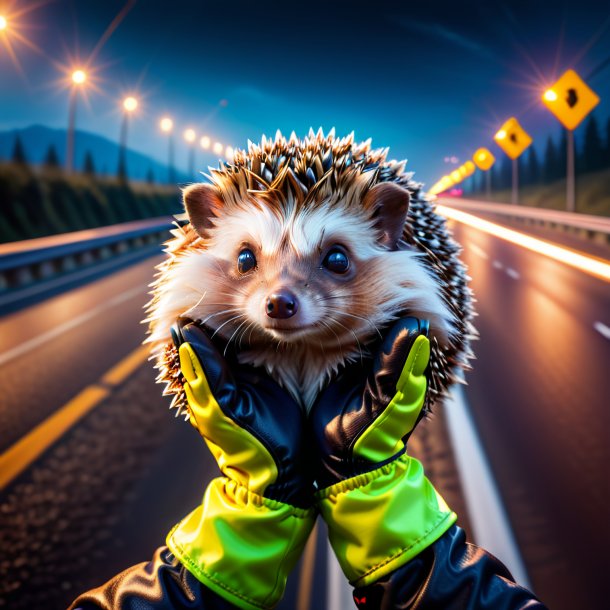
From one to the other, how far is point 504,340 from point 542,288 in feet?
17.0

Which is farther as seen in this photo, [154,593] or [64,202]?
[64,202]

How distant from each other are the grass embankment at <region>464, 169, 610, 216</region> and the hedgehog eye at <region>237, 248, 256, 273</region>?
1363 inches

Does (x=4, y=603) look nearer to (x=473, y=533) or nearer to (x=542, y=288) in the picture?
(x=473, y=533)

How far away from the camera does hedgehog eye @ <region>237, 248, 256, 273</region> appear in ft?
5.06

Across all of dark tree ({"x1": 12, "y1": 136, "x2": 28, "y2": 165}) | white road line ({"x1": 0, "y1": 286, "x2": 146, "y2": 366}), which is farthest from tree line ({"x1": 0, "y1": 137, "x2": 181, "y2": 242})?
white road line ({"x1": 0, "y1": 286, "x2": 146, "y2": 366})

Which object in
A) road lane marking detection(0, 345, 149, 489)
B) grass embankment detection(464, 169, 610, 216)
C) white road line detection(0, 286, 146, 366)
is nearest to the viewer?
road lane marking detection(0, 345, 149, 489)

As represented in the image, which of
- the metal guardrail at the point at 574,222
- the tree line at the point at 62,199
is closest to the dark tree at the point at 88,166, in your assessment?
the tree line at the point at 62,199

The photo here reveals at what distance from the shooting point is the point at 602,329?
383 inches

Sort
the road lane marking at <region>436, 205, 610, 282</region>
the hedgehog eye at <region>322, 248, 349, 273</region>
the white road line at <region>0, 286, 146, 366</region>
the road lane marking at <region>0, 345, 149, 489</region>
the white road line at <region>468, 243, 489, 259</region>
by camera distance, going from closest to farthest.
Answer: the hedgehog eye at <region>322, 248, 349, 273</region>, the road lane marking at <region>0, 345, 149, 489</region>, the white road line at <region>0, 286, 146, 366</region>, the road lane marking at <region>436, 205, 610, 282</region>, the white road line at <region>468, 243, 489, 259</region>

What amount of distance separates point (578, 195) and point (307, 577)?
4263 cm

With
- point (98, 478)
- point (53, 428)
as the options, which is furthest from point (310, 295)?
point (53, 428)

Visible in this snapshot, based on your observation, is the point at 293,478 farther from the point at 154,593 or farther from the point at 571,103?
the point at 571,103

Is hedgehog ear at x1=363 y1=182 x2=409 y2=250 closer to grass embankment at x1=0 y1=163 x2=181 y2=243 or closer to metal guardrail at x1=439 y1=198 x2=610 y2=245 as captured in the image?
metal guardrail at x1=439 y1=198 x2=610 y2=245

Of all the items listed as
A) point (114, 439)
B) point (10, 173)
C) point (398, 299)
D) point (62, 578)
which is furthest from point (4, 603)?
point (10, 173)
